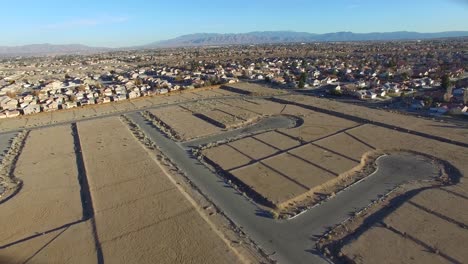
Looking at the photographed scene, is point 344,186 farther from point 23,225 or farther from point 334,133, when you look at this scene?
point 23,225

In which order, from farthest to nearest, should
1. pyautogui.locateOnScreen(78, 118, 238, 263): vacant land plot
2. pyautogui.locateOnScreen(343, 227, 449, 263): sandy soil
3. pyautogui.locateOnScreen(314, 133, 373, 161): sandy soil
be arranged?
pyautogui.locateOnScreen(314, 133, 373, 161): sandy soil
pyautogui.locateOnScreen(78, 118, 238, 263): vacant land plot
pyautogui.locateOnScreen(343, 227, 449, 263): sandy soil

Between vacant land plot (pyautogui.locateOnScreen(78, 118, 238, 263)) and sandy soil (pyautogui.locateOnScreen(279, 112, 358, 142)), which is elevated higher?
sandy soil (pyautogui.locateOnScreen(279, 112, 358, 142))

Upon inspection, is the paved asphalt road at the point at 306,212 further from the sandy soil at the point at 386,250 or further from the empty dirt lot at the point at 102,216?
the empty dirt lot at the point at 102,216

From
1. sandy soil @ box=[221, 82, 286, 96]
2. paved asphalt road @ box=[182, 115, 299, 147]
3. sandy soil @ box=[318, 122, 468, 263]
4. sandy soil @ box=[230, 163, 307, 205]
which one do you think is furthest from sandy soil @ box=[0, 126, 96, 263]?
sandy soil @ box=[221, 82, 286, 96]

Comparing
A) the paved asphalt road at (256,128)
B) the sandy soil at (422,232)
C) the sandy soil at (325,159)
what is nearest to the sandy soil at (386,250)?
the sandy soil at (422,232)

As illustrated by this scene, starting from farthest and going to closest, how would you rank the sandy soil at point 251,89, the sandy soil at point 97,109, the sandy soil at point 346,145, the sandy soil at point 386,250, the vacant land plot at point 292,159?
the sandy soil at point 251,89 → the sandy soil at point 97,109 → the sandy soil at point 346,145 → the vacant land plot at point 292,159 → the sandy soil at point 386,250

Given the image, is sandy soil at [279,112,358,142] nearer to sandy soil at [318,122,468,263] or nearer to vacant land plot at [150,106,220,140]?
vacant land plot at [150,106,220,140]

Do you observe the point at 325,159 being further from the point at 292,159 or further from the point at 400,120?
the point at 400,120

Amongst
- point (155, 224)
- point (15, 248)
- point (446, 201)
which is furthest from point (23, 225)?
point (446, 201)
